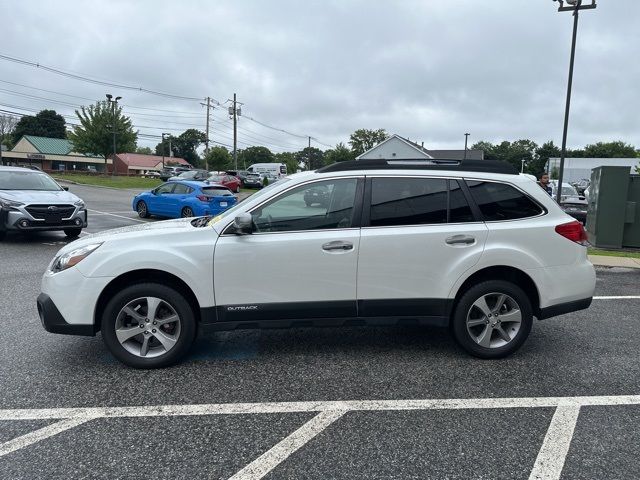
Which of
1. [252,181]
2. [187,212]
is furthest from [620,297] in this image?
[252,181]

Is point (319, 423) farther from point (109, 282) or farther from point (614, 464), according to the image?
point (109, 282)

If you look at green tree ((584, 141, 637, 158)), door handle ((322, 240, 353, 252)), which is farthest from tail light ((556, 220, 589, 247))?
green tree ((584, 141, 637, 158))

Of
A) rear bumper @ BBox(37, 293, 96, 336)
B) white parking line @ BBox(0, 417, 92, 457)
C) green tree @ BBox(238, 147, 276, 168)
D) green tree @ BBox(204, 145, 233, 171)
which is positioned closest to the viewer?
white parking line @ BBox(0, 417, 92, 457)

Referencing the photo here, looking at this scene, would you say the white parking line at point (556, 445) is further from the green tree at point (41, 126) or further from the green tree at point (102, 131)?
the green tree at point (41, 126)

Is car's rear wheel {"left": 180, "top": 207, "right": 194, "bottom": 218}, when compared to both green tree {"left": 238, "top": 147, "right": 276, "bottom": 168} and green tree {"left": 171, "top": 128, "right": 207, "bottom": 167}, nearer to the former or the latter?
green tree {"left": 171, "top": 128, "right": 207, "bottom": 167}

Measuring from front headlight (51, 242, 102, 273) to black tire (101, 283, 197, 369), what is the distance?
422 mm

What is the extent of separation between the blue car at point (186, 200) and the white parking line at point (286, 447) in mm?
12610

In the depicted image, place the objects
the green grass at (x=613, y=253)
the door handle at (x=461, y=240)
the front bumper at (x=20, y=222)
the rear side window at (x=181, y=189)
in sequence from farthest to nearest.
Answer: the rear side window at (x=181, y=189) < the green grass at (x=613, y=253) < the front bumper at (x=20, y=222) < the door handle at (x=461, y=240)

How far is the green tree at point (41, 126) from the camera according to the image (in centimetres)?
9619

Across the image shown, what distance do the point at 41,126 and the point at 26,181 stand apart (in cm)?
10204

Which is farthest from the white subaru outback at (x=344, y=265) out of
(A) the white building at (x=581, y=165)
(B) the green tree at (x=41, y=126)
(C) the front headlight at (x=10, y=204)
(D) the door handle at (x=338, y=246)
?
(B) the green tree at (x=41, y=126)

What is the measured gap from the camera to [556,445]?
2.98m

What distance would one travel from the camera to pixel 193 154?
124938 millimetres

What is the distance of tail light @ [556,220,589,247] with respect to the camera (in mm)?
4320
